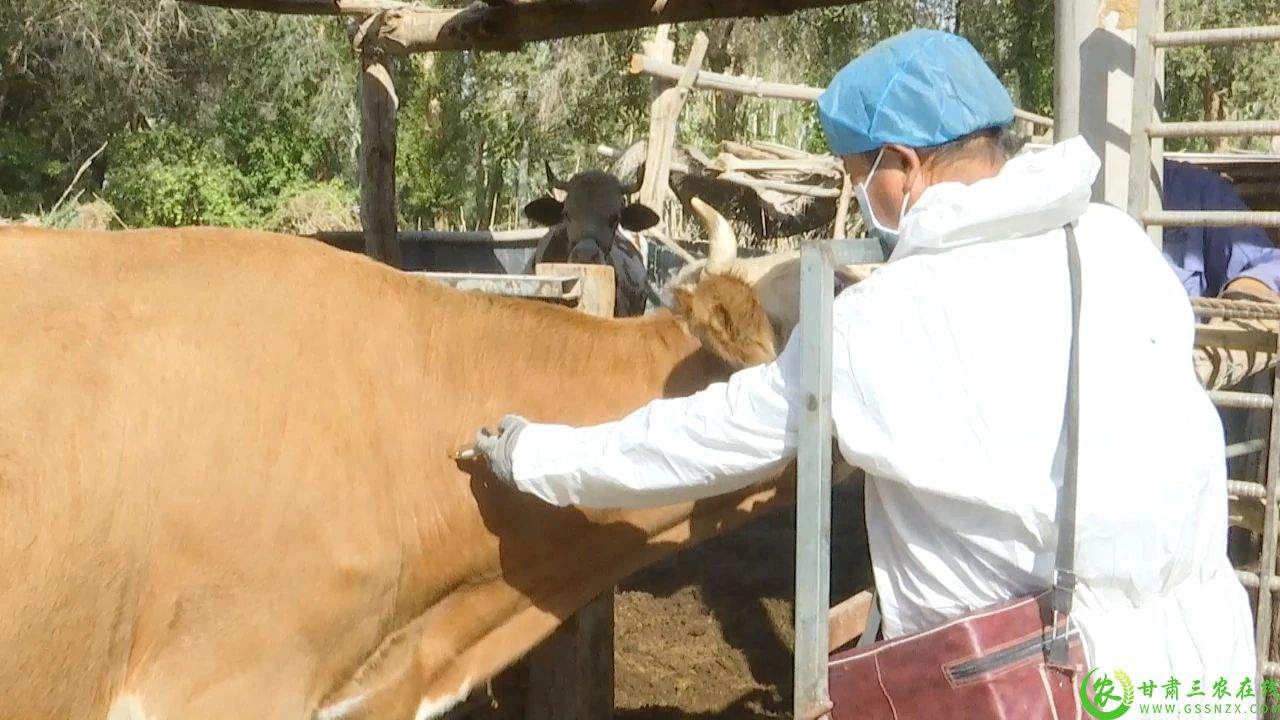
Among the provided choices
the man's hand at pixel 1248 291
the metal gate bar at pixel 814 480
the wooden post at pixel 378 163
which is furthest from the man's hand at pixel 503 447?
the wooden post at pixel 378 163

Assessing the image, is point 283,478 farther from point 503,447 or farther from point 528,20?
point 528,20

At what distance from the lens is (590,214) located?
1056cm

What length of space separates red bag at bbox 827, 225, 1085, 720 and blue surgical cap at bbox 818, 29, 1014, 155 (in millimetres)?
276


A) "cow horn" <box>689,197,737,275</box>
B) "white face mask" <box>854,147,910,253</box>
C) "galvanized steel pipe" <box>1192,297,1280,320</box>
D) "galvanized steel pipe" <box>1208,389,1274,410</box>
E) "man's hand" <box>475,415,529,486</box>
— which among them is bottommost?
"galvanized steel pipe" <box>1208,389,1274,410</box>

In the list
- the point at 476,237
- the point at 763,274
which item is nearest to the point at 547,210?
the point at 476,237

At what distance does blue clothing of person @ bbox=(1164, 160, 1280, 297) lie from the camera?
4223 mm

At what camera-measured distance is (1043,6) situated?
19.2 meters

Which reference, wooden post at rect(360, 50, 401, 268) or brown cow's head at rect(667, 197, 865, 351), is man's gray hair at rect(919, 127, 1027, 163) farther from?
wooden post at rect(360, 50, 401, 268)

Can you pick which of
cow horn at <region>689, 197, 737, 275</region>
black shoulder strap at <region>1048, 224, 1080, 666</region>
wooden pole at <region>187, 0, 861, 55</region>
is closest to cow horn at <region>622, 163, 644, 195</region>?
wooden pole at <region>187, 0, 861, 55</region>

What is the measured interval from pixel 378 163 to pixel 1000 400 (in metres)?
5.75

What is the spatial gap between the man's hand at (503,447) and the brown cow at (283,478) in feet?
0.91

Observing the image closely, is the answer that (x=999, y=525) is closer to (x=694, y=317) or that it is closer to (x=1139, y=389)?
(x=1139, y=389)

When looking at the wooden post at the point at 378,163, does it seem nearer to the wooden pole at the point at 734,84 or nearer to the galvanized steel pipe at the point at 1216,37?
the wooden pole at the point at 734,84

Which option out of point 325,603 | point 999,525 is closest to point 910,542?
point 999,525
